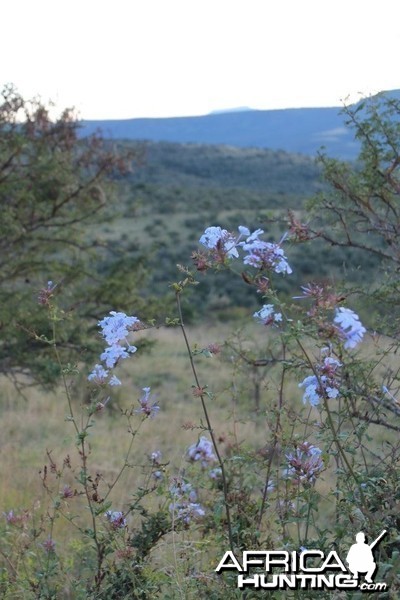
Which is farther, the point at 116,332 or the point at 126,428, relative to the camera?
the point at 126,428

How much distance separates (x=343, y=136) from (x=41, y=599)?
81602mm

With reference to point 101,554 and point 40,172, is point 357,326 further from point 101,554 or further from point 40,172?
point 40,172

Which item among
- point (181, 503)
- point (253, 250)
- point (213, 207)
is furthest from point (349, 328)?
point (213, 207)

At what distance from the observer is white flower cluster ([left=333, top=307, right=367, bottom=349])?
1633mm

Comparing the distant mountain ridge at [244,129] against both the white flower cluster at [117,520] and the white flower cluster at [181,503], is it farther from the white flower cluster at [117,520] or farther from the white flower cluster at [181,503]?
the white flower cluster at [117,520]

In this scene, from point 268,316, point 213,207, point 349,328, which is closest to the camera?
point 349,328

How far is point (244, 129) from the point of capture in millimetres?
111750

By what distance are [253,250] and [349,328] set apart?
1.14ft

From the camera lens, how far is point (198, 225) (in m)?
30.3

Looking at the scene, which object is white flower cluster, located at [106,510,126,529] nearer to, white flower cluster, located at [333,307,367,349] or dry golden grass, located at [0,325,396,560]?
dry golden grass, located at [0,325,396,560]

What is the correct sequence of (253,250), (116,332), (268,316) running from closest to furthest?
(253,250), (268,316), (116,332)

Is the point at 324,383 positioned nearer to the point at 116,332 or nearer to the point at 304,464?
the point at 304,464

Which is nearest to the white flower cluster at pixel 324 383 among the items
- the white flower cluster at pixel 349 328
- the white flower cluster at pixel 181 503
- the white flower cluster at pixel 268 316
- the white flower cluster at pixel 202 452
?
the white flower cluster at pixel 268 316

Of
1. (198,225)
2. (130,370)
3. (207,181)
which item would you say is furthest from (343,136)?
(130,370)
